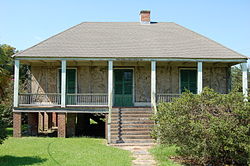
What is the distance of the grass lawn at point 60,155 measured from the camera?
923 cm

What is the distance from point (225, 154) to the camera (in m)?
9.38

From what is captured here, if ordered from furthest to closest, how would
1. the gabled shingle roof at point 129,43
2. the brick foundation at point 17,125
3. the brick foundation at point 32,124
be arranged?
the brick foundation at point 32,124
the gabled shingle roof at point 129,43
the brick foundation at point 17,125

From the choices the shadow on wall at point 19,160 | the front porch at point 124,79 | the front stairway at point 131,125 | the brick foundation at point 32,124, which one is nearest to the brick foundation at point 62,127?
the brick foundation at point 32,124

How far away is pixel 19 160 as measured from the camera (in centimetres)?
959

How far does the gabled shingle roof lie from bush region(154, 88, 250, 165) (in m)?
6.97

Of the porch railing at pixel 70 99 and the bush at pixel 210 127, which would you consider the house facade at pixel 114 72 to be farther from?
the bush at pixel 210 127

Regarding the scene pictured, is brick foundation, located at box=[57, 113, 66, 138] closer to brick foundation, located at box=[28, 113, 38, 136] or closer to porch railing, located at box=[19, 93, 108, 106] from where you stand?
porch railing, located at box=[19, 93, 108, 106]

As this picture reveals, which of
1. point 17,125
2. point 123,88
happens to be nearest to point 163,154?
point 123,88

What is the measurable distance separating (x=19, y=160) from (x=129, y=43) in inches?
422

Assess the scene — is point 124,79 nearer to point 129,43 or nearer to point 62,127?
point 129,43

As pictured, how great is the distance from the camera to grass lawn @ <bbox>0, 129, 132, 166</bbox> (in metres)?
9.23

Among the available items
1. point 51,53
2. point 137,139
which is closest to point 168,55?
point 137,139

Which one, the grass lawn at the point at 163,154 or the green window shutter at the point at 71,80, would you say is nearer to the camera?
the grass lawn at the point at 163,154

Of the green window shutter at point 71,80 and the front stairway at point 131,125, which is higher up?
the green window shutter at point 71,80
